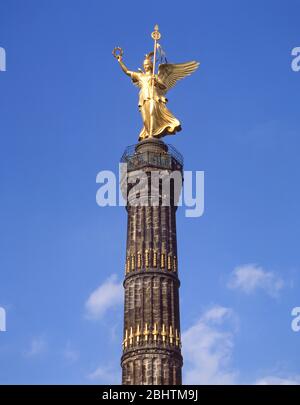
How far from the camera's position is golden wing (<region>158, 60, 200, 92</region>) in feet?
207

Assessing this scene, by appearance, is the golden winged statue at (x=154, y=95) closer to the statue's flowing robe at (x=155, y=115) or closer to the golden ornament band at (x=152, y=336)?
the statue's flowing robe at (x=155, y=115)

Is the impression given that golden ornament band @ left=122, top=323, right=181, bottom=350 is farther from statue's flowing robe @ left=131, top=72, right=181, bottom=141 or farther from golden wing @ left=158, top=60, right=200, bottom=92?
golden wing @ left=158, top=60, right=200, bottom=92

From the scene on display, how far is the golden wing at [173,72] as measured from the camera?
6300cm

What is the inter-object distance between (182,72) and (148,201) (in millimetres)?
13237

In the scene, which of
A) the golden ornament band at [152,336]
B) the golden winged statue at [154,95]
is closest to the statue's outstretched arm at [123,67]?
the golden winged statue at [154,95]

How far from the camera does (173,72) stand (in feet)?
209

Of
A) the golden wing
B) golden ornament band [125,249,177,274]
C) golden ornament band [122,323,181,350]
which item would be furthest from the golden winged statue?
golden ornament band [122,323,181,350]

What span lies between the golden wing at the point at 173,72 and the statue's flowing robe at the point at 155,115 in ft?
4.55

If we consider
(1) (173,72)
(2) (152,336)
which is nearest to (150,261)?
(2) (152,336)

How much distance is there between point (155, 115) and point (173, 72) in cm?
498

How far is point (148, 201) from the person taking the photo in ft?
188
